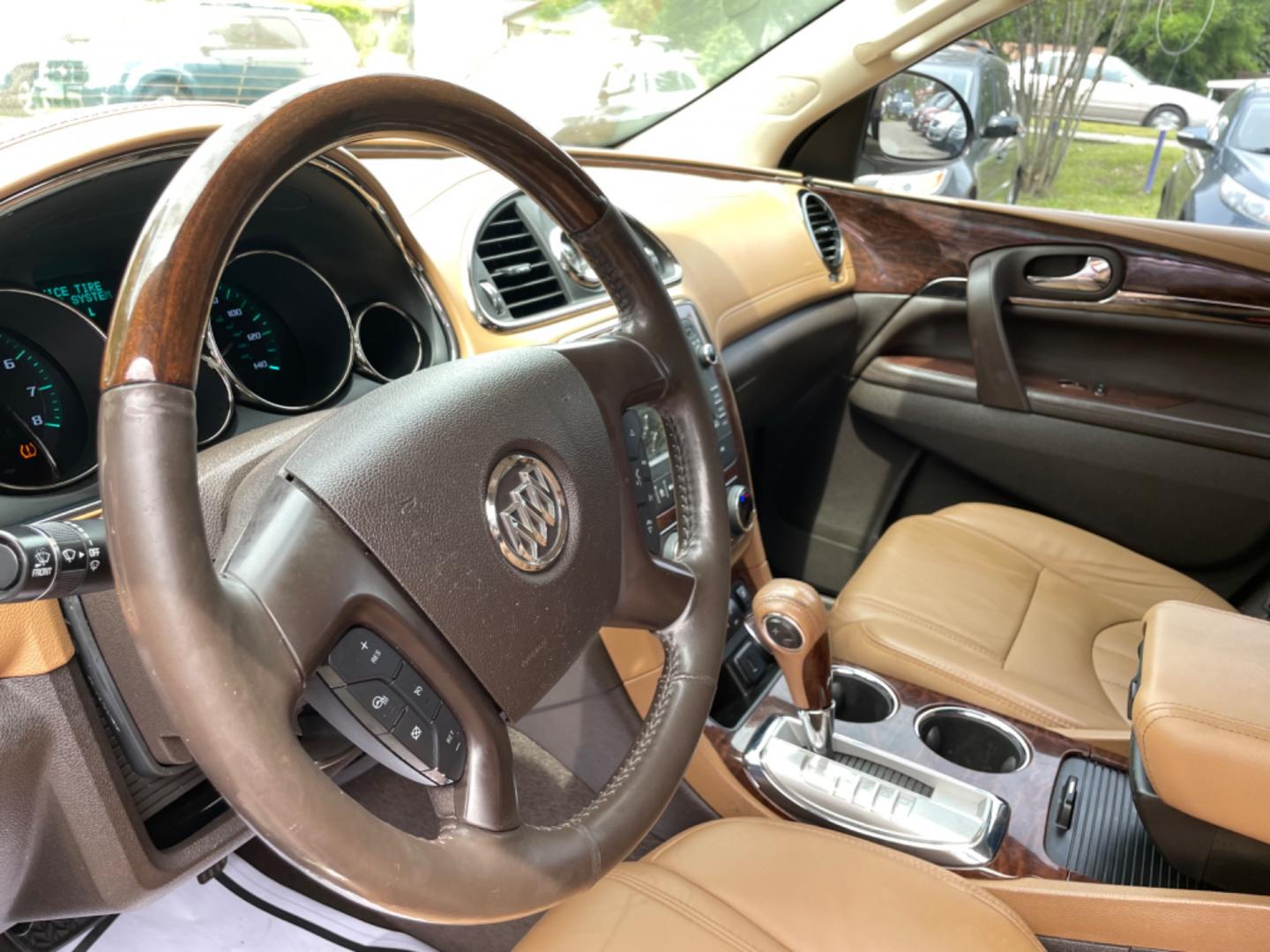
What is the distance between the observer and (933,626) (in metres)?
1.49

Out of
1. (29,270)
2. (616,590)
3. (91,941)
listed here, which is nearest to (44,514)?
(29,270)

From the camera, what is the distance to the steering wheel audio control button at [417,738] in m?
0.66

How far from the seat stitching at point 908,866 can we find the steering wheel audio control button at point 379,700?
18.8 inches

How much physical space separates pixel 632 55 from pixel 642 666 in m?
1.31

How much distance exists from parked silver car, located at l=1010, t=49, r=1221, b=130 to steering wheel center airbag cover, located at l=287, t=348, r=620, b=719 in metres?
1.59

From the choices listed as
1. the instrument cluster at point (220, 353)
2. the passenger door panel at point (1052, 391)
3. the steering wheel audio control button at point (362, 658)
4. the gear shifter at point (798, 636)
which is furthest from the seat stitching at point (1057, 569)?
the steering wheel audio control button at point (362, 658)

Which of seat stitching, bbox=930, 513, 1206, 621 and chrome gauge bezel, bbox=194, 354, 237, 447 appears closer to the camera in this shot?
chrome gauge bezel, bbox=194, 354, 237, 447

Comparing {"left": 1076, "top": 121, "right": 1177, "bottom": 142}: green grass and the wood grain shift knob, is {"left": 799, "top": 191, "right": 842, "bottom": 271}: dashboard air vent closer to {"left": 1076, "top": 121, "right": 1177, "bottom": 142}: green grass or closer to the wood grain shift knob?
{"left": 1076, "top": 121, "right": 1177, "bottom": 142}: green grass

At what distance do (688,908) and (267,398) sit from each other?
2.09ft

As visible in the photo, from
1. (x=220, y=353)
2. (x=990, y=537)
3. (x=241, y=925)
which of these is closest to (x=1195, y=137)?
(x=990, y=537)

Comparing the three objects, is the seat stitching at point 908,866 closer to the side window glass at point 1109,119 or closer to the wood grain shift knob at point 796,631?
the wood grain shift knob at point 796,631

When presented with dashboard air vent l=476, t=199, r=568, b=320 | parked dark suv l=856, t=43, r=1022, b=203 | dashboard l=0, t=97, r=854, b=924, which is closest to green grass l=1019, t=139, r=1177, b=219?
parked dark suv l=856, t=43, r=1022, b=203

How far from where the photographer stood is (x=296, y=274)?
1.15 meters

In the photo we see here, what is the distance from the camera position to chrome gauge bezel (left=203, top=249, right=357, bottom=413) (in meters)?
1.01
